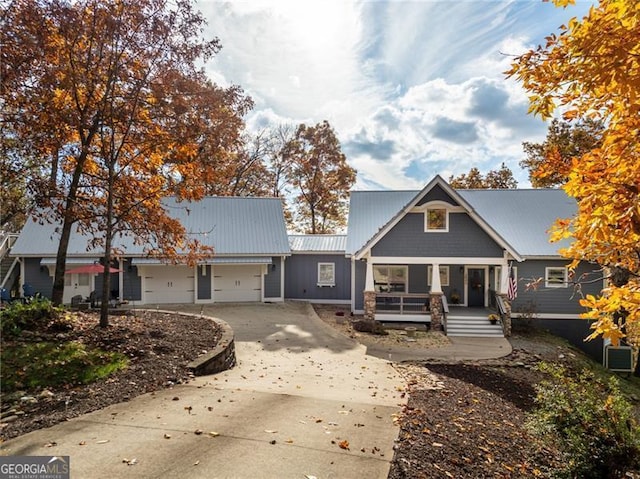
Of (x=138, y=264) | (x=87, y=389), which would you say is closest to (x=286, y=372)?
(x=87, y=389)

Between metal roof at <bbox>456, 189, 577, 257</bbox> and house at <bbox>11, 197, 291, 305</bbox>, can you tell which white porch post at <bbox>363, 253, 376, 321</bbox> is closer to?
house at <bbox>11, 197, 291, 305</bbox>

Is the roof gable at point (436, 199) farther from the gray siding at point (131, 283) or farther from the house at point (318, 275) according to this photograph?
the gray siding at point (131, 283)

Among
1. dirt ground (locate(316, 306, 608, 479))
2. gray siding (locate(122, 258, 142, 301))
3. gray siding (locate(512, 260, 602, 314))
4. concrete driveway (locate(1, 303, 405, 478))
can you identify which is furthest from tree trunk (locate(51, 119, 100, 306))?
gray siding (locate(512, 260, 602, 314))

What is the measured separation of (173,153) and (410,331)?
11.0 m

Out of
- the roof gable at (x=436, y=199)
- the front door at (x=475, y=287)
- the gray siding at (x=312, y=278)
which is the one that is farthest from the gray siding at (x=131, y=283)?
the front door at (x=475, y=287)

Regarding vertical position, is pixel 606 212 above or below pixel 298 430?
above

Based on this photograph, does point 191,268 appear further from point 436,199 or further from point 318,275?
point 436,199

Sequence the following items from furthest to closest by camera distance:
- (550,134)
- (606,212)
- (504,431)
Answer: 1. (550,134)
2. (504,431)
3. (606,212)

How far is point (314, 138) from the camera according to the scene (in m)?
34.0

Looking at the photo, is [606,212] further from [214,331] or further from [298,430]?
[214,331]

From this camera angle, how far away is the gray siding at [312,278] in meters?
22.1

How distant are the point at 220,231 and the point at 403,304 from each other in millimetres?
10641

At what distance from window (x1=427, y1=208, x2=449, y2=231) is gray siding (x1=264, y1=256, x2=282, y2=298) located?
328 inches

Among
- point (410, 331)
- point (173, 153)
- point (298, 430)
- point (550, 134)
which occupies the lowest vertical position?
point (410, 331)
